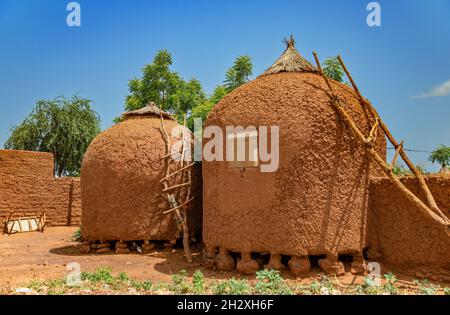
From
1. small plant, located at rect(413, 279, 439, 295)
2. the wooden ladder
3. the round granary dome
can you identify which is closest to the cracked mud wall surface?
the round granary dome

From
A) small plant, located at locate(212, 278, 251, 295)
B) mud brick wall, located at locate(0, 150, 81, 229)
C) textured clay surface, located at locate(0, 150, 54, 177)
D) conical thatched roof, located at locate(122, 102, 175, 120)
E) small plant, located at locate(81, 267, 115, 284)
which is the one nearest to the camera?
small plant, located at locate(212, 278, 251, 295)

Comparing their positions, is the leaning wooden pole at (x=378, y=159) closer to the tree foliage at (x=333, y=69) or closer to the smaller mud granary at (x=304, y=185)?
the smaller mud granary at (x=304, y=185)

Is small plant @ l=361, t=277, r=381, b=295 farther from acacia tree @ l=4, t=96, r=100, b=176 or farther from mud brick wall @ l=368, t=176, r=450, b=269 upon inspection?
acacia tree @ l=4, t=96, r=100, b=176

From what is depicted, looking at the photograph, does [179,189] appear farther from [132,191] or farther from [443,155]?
[443,155]

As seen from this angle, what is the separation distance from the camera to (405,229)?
618cm

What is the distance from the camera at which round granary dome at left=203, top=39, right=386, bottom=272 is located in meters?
5.93

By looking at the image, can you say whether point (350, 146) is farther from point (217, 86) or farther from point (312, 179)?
point (217, 86)

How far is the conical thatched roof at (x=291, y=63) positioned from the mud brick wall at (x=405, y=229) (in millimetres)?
2372

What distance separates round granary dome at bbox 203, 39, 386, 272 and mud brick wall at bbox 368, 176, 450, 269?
30cm

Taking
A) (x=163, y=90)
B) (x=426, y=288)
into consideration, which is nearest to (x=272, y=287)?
(x=426, y=288)

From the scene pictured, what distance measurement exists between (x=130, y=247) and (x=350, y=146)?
17.2ft

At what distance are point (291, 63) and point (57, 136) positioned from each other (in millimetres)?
18510

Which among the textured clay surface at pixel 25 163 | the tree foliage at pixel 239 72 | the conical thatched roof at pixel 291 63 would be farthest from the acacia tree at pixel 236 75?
the conical thatched roof at pixel 291 63
